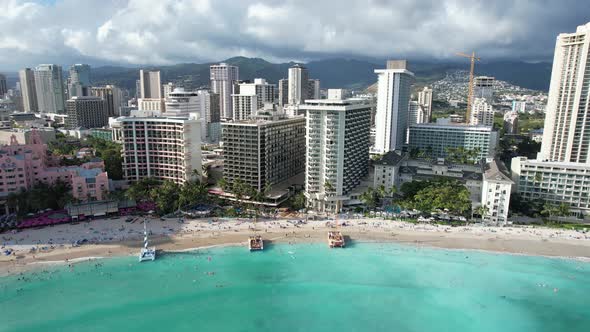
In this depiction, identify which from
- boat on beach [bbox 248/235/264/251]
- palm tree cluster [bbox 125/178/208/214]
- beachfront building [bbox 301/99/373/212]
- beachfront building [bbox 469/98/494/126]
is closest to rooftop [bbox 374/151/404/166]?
beachfront building [bbox 301/99/373/212]

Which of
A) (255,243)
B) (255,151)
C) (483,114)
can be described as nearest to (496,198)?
(255,243)

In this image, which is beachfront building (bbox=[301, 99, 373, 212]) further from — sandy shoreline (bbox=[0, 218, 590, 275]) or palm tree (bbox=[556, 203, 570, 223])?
palm tree (bbox=[556, 203, 570, 223])

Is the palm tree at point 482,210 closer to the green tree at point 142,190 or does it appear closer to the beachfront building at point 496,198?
the beachfront building at point 496,198

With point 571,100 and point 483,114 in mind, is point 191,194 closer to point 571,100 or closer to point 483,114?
point 571,100

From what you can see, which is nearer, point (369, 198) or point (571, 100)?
point (369, 198)

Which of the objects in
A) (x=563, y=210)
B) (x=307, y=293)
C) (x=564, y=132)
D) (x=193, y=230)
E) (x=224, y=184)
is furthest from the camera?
(x=564, y=132)

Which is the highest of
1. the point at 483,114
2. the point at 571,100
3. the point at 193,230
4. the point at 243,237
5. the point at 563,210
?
the point at 571,100

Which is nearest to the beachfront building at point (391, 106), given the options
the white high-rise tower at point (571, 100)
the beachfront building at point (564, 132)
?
the white high-rise tower at point (571, 100)

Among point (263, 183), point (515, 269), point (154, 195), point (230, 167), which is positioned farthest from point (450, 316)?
point (154, 195)
